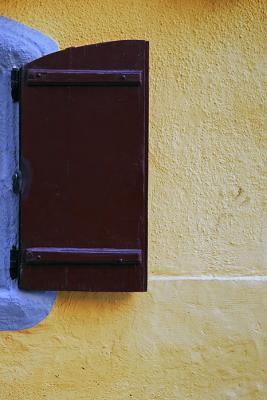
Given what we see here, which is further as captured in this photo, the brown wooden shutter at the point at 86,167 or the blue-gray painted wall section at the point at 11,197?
the blue-gray painted wall section at the point at 11,197

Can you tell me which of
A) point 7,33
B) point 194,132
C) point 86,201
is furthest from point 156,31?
point 86,201

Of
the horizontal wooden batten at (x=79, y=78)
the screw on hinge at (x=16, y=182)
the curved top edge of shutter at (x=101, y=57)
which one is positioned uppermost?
the curved top edge of shutter at (x=101, y=57)

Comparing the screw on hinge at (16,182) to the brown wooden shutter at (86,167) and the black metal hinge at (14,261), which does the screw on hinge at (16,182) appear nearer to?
the brown wooden shutter at (86,167)

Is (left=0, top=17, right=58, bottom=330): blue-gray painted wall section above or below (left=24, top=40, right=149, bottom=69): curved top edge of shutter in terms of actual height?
below

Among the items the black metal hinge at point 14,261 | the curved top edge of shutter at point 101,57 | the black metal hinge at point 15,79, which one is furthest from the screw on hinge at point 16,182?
the curved top edge of shutter at point 101,57

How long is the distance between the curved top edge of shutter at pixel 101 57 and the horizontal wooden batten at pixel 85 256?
32.8 inches

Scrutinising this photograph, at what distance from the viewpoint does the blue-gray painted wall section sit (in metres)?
2.47

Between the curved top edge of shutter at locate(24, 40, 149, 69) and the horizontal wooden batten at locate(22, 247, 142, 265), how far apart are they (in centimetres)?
83

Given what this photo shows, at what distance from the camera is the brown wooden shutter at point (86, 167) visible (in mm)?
2361

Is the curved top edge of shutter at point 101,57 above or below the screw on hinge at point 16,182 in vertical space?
above

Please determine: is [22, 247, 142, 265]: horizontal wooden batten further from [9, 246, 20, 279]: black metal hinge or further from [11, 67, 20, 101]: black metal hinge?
[11, 67, 20, 101]: black metal hinge

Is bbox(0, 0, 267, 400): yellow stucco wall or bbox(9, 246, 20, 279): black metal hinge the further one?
bbox(0, 0, 267, 400): yellow stucco wall

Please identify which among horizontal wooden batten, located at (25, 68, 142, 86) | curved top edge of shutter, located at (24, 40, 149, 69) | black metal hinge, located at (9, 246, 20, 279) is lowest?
black metal hinge, located at (9, 246, 20, 279)

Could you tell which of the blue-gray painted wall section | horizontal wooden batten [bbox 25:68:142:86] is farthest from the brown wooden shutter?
the blue-gray painted wall section
